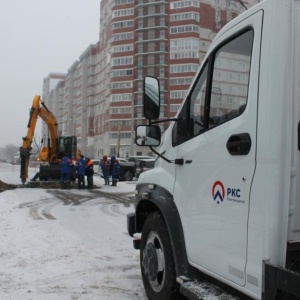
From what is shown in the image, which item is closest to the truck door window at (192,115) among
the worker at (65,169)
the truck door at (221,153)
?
the truck door at (221,153)

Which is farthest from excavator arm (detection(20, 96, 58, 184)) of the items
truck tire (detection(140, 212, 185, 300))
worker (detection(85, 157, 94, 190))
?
truck tire (detection(140, 212, 185, 300))

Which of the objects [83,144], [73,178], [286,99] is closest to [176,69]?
[83,144]

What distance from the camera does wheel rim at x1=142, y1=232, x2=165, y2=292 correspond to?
3.97 meters

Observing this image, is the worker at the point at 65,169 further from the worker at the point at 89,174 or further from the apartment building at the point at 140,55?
the apartment building at the point at 140,55

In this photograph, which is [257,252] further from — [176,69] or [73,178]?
[176,69]

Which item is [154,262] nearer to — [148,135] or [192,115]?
[148,135]

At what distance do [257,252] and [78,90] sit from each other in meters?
113

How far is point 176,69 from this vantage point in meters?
80.9

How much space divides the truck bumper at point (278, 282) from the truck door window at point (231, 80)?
3.51 feet

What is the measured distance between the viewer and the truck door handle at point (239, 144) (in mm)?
2742

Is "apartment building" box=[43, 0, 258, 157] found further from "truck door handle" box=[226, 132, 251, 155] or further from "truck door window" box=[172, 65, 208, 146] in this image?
"truck door handle" box=[226, 132, 251, 155]

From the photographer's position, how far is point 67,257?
6250mm

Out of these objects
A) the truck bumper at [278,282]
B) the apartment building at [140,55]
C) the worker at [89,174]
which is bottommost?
the worker at [89,174]

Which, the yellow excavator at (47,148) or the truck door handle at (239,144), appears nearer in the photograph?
the truck door handle at (239,144)
